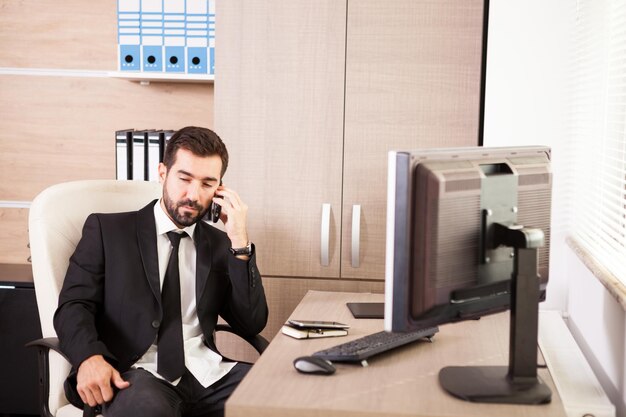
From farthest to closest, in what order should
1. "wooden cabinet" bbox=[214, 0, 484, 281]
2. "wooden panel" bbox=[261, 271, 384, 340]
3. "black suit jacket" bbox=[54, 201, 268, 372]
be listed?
"wooden panel" bbox=[261, 271, 384, 340]
"wooden cabinet" bbox=[214, 0, 484, 281]
"black suit jacket" bbox=[54, 201, 268, 372]

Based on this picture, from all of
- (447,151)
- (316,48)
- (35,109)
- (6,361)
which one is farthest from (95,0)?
(447,151)

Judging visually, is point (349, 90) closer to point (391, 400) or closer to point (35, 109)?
point (391, 400)

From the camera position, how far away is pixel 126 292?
2.33m

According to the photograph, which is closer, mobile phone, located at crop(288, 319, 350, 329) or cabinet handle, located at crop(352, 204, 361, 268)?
mobile phone, located at crop(288, 319, 350, 329)

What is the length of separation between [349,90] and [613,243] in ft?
3.50

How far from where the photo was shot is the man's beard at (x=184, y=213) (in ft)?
7.86

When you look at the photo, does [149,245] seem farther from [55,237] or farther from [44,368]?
[44,368]

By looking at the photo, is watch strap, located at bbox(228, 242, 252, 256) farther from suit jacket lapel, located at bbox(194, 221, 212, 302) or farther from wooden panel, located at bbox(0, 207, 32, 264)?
wooden panel, located at bbox(0, 207, 32, 264)

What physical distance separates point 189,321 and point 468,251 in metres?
1.05

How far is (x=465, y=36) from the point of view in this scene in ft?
9.06

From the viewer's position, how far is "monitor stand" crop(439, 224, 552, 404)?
65.9 inches

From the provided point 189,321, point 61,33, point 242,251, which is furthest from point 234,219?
point 61,33

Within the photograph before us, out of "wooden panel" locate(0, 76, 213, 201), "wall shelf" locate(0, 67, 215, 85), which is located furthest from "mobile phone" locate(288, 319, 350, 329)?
"wooden panel" locate(0, 76, 213, 201)

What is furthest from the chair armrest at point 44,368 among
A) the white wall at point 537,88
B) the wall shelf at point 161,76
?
the white wall at point 537,88
